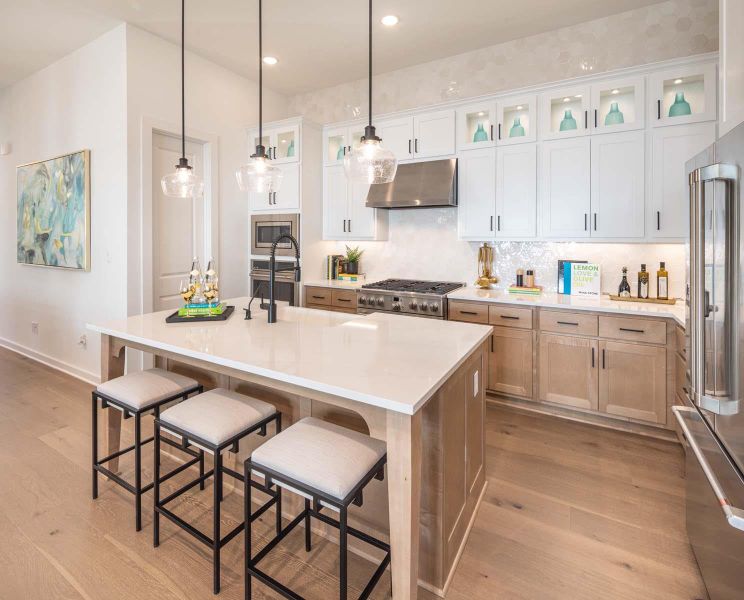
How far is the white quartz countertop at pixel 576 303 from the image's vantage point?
287cm

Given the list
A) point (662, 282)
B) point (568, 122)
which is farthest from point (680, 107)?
point (662, 282)

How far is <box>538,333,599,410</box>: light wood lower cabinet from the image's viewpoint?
3.13 meters

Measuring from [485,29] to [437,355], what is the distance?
3.27 m

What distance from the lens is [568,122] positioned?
3.45 m

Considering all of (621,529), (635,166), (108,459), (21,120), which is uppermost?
(21,120)

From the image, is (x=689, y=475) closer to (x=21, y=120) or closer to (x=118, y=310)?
(x=118, y=310)

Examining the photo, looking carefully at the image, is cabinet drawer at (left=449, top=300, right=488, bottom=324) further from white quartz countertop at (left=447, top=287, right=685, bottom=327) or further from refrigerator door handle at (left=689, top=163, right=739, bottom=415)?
refrigerator door handle at (left=689, top=163, right=739, bottom=415)

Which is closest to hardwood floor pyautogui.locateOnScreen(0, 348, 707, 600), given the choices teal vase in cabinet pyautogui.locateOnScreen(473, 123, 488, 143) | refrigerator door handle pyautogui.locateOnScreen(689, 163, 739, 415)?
refrigerator door handle pyautogui.locateOnScreen(689, 163, 739, 415)

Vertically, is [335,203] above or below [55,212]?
above

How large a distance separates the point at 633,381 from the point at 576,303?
67 centimetres

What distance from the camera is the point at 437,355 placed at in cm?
171

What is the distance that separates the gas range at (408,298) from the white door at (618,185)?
1337 mm

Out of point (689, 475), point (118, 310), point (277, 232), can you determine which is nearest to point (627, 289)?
point (689, 475)

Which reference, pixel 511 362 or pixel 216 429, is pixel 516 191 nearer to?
pixel 511 362
